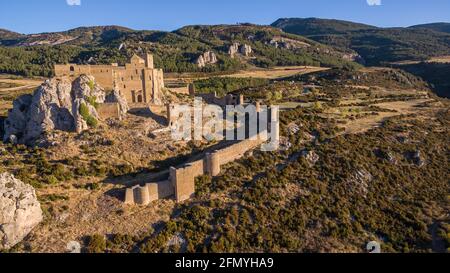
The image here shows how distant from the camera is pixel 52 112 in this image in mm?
40781

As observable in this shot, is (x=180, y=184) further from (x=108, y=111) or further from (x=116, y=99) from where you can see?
(x=116, y=99)

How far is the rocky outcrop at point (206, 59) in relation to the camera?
457 feet

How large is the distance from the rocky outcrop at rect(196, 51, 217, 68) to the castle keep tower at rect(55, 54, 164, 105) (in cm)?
8905

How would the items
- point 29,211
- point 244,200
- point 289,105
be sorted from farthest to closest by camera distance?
point 289,105
point 244,200
point 29,211

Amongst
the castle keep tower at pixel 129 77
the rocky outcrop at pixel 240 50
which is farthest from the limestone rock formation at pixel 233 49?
the castle keep tower at pixel 129 77

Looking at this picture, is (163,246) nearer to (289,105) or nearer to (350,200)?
(350,200)

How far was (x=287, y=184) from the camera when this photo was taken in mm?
39250

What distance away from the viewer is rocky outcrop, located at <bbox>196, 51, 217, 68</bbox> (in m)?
139

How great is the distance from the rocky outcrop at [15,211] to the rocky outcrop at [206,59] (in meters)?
113

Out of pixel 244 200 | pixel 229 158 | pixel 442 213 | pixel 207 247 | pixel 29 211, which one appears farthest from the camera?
pixel 229 158

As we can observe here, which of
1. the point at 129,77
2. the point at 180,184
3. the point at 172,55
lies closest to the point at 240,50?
the point at 172,55

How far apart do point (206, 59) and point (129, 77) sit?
10097 centimetres
